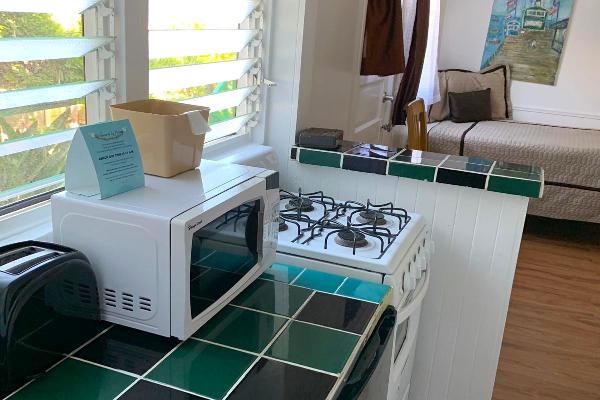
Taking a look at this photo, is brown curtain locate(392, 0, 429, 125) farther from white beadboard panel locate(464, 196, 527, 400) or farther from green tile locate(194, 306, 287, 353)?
green tile locate(194, 306, 287, 353)

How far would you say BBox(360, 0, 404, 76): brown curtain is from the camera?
2.78m

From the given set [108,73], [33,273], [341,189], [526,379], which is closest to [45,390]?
[33,273]

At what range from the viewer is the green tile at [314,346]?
3.51ft

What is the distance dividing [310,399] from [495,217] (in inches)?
44.8

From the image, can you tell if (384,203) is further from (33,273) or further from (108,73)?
(33,273)

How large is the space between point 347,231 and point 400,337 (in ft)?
1.11

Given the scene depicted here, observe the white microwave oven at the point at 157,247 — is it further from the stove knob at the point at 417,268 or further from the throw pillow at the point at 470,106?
the throw pillow at the point at 470,106

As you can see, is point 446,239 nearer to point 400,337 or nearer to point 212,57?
point 400,337

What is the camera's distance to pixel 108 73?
137 centimetres

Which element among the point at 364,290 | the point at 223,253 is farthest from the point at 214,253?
the point at 364,290

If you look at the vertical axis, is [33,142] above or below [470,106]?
above

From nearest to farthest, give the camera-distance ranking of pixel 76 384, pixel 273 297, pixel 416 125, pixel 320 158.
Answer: pixel 76 384 < pixel 273 297 < pixel 320 158 < pixel 416 125

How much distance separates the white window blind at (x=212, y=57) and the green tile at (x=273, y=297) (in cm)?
61

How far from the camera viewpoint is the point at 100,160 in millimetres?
1071
